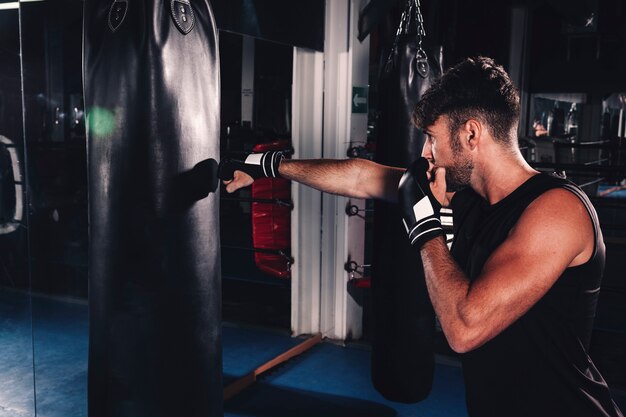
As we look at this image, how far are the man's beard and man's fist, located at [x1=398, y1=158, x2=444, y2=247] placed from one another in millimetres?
67

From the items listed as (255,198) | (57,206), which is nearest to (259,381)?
(255,198)

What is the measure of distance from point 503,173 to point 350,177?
25.8 inches

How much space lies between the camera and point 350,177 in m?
2.05

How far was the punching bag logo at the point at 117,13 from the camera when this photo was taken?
1.63 m

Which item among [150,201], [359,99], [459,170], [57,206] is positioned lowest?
[57,206]

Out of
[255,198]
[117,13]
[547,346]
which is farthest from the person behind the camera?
[255,198]

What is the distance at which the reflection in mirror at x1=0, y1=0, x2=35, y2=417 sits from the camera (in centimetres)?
331

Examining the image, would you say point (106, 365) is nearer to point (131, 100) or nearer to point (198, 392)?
point (198, 392)

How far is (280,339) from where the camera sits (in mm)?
4258

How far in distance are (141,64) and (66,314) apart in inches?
142

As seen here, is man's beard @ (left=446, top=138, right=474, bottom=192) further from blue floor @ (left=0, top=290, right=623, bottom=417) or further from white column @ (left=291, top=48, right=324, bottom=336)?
white column @ (left=291, top=48, right=324, bottom=336)

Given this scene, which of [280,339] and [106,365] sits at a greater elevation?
[106,365]

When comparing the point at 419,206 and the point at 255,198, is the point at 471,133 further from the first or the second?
the point at 255,198

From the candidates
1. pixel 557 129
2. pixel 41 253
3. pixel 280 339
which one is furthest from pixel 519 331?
pixel 557 129
